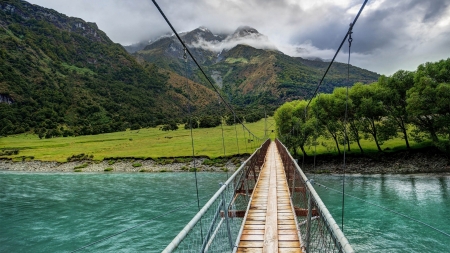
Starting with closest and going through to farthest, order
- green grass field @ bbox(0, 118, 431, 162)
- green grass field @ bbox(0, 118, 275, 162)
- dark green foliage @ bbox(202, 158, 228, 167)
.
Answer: dark green foliage @ bbox(202, 158, 228, 167)
green grass field @ bbox(0, 118, 431, 162)
green grass field @ bbox(0, 118, 275, 162)

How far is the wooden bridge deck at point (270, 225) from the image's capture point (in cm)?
536

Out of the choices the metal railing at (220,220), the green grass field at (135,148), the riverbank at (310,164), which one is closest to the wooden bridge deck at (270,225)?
the metal railing at (220,220)

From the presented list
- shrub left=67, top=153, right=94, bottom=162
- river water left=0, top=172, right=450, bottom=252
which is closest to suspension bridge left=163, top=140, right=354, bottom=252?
river water left=0, top=172, right=450, bottom=252

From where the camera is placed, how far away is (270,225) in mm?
6496

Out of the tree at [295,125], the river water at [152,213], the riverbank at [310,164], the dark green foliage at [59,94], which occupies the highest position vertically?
the dark green foliage at [59,94]

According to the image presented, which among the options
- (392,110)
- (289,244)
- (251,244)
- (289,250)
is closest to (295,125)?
(392,110)

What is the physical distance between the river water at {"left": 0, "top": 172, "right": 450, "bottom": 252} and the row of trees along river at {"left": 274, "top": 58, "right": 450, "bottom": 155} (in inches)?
329

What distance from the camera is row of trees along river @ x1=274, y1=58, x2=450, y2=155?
34.0m

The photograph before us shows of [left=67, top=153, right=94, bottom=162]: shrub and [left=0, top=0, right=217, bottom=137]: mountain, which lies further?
[left=0, top=0, right=217, bottom=137]: mountain

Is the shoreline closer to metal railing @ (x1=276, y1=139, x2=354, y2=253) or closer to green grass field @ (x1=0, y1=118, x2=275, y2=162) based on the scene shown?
green grass field @ (x1=0, y1=118, x2=275, y2=162)

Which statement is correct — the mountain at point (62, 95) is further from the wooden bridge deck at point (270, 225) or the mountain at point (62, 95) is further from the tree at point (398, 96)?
the wooden bridge deck at point (270, 225)

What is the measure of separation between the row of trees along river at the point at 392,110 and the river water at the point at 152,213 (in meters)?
8.34

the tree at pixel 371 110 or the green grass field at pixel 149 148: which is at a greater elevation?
the tree at pixel 371 110

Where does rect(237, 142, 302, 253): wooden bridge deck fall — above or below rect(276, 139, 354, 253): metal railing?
below
